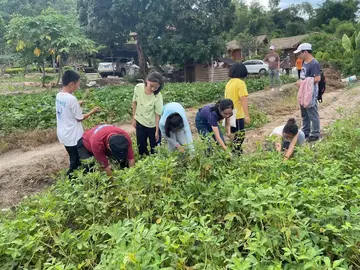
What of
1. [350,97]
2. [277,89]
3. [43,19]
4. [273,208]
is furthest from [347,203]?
[43,19]

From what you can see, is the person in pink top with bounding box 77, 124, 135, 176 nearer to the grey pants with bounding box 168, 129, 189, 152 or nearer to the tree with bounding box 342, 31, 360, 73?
the grey pants with bounding box 168, 129, 189, 152

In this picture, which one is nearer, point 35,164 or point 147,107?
point 147,107

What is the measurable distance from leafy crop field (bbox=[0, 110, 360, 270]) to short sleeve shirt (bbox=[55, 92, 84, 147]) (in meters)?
1.03

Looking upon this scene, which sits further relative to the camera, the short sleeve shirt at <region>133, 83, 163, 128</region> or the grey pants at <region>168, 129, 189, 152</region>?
A: the short sleeve shirt at <region>133, 83, 163, 128</region>

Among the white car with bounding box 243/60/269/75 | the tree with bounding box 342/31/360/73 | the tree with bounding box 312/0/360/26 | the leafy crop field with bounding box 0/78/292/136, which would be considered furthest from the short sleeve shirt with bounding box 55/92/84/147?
the tree with bounding box 312/0/360/26

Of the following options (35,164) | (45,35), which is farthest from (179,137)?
(45,35)

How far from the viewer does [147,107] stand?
4426 millimetres

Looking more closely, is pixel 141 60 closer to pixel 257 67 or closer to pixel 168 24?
pixel 168 24

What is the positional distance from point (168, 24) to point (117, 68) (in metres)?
7.36

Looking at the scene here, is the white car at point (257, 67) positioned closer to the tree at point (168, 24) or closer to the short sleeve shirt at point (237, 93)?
the tree at point (168, 24)

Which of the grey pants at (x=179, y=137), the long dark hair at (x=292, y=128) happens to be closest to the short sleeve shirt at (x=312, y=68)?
the long dark hair at (x=292, y=128)

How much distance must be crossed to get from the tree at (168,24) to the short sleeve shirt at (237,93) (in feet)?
43.3

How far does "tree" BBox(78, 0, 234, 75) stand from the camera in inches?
677

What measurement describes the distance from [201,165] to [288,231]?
115 cm
